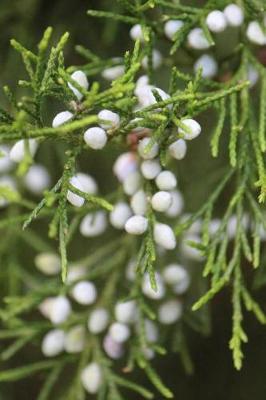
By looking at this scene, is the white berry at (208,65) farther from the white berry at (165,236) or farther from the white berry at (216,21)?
the white berry at (165,236)

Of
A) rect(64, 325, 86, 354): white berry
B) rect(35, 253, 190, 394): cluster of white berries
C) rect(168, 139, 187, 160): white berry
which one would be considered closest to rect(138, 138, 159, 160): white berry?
rect(168, 139, 187, 160): white berry

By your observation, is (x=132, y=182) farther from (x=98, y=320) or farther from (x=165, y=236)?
(x=98, y=320)

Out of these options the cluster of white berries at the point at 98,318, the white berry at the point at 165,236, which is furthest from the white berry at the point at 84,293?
the white berry at the point at 165,236

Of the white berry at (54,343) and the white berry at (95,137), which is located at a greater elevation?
the white berry at (95,137)

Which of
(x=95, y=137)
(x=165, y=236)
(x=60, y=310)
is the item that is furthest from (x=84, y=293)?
(x=95, y=137)

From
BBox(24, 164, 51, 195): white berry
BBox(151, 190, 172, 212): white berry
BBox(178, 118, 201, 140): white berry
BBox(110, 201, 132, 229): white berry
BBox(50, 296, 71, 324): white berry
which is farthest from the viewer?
BBox(24, 164, 51, 195): white berry

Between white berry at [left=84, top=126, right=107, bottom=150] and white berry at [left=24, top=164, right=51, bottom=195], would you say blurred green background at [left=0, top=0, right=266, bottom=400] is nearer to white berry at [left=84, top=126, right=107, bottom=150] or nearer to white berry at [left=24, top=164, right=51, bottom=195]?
white berry at [left=24, top=164, right=51, bottom=195]

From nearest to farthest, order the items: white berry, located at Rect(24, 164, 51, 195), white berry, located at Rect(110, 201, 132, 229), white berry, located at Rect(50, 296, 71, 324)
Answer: white berry, located at Rect(110, 201, 132, 229), white berry, located at Rect(50, 296, 71, 324), white berry, located at Rect(24, 164, 51, 195)

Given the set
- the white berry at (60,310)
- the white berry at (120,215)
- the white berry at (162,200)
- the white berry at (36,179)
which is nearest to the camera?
the white berry at (162,200)
